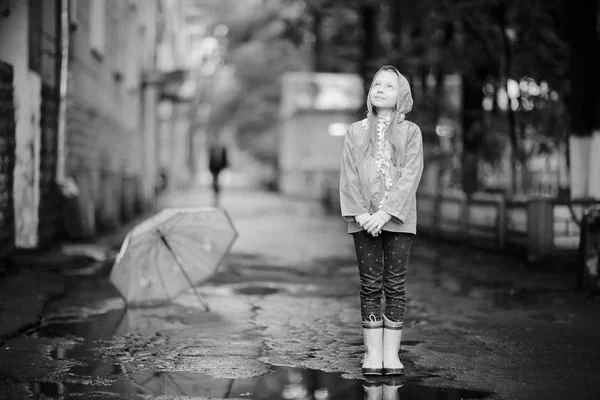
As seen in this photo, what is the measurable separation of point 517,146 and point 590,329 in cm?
1048

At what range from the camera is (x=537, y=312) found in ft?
25.8

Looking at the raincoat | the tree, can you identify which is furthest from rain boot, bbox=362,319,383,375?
the tree

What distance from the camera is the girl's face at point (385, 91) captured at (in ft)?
16.9

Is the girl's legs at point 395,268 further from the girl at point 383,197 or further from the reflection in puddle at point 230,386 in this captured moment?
the reflection in puddle at point 230,386

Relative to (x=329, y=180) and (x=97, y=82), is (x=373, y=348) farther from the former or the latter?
(x=329, y=180)

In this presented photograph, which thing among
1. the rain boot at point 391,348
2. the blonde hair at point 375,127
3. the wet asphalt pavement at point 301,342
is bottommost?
the wet asphalt pavement at point 301,342

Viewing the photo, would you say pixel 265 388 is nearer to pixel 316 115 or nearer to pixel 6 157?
pixel 6 157

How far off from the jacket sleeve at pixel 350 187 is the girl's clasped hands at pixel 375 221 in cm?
8

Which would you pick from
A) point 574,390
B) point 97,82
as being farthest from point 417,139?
point 97,82

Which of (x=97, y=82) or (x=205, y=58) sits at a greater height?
(x=205, y=58)

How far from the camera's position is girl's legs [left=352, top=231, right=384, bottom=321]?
516 cm

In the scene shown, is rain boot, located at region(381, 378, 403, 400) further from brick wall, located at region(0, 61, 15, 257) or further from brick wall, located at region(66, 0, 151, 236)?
brick wall, located at region(66, 0, 151, 236)

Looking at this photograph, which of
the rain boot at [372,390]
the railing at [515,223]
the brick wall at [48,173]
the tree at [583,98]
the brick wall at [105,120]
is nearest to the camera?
the rain boot at [372,390]

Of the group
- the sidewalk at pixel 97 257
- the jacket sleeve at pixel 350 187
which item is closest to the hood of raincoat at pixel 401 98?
the jacket sleeve at pixel 350 187
